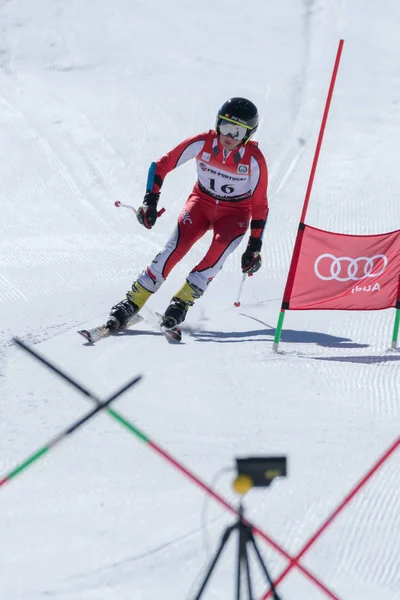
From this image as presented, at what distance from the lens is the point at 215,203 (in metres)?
6.71

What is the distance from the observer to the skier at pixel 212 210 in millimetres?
6441

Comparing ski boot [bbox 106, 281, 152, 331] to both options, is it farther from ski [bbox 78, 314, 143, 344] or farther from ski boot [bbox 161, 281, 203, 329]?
ski boot [bbox 161, 281, 203, 329]

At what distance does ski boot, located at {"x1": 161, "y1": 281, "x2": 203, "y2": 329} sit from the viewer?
6457 millimetres

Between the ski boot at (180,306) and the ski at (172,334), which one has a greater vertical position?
the ski boot at (180,306)

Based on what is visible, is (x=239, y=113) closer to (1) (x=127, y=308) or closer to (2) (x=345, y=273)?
(2) (x=345, y=273)

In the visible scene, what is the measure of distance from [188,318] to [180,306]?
44 centimetres

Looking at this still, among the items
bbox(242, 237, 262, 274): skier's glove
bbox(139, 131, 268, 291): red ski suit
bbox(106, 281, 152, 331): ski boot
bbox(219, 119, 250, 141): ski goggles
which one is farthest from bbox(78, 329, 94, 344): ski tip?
bbox(219, 119, 250, 141): ski goggles

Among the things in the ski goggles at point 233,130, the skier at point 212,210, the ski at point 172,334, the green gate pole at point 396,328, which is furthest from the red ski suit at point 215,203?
the green gate pole at point 396,328

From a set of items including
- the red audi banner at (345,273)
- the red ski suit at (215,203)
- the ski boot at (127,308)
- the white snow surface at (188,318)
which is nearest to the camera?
the white snow surface at (188,318)

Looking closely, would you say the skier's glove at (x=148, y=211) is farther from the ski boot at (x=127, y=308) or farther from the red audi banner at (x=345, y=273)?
the red audi banner at (x=345, y=273)

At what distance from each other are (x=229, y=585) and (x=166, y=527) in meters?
0.44

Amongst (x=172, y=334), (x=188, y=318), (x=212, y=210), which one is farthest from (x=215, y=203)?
(x=172, y=334)

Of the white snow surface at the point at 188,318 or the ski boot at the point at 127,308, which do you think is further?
the ski boot at the point at 127,308

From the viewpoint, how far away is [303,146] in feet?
32.9
